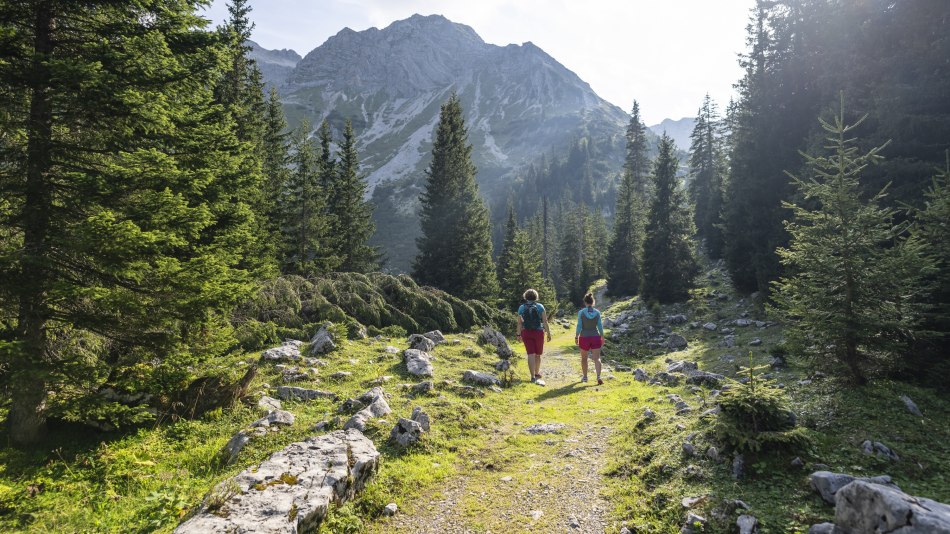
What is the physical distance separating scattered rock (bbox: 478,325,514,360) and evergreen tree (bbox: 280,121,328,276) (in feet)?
41.4

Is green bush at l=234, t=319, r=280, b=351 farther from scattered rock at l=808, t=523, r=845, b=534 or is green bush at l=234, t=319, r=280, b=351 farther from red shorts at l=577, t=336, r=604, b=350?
scattered rock at l=808, t=523, r=845, b=534

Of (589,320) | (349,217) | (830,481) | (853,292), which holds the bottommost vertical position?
(830,481)

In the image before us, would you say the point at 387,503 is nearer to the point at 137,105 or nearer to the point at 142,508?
the point at 142,508

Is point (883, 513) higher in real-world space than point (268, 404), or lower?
higher

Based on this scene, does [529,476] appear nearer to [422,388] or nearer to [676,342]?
[422,388]

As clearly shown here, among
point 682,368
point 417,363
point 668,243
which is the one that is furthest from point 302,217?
point 668,243

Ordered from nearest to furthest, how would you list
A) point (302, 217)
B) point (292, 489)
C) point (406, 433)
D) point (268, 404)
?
point (292, 489), point (406, 433), point (268, 404), point (302, 217)

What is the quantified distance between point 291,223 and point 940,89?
3114 centimetres

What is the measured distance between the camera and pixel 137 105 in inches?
243

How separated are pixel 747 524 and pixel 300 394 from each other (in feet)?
26.7

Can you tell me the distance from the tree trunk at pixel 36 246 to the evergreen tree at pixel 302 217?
18.2m

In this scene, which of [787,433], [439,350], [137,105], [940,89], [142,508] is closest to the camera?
[142,508]

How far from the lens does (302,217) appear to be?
2470 cm

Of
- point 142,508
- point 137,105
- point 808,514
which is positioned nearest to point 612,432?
point 808,514
